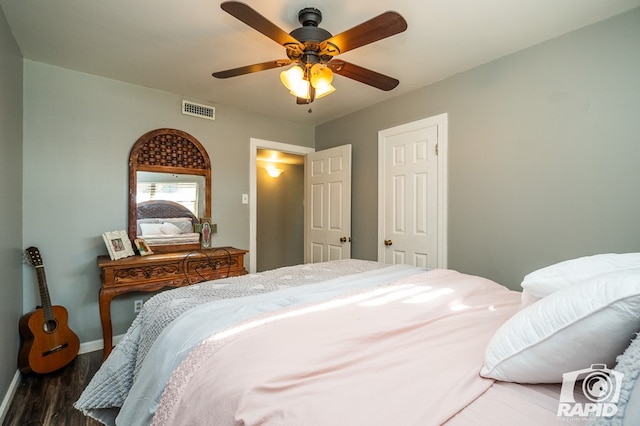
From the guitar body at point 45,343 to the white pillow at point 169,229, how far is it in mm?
983

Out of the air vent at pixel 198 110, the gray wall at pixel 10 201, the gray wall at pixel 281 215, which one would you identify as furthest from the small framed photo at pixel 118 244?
the gray wall at pixel 281 215

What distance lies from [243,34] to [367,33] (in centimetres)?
99

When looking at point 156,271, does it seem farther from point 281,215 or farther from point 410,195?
point 281,215

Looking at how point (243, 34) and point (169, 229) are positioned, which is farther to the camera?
point (169, 229)

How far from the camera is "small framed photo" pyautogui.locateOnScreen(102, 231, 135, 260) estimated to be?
8.16ft

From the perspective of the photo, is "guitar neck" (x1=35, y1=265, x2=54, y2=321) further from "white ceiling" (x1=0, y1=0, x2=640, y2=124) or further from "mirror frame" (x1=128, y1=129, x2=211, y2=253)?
"white ceiling" (x1=0, y1=0, x2=640, y2=124)

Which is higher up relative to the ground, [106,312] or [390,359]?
[390,359]

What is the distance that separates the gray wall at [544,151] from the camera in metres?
1.86

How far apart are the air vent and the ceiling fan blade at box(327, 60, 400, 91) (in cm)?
190

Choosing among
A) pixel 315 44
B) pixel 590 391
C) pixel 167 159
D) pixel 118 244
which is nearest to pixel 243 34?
pixel 315 44

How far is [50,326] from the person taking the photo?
2.29 m

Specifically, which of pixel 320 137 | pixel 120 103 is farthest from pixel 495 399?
pixel 320 137

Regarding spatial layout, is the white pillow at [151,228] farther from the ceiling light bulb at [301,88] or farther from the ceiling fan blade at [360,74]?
the ceiling fan blade at [360,74]

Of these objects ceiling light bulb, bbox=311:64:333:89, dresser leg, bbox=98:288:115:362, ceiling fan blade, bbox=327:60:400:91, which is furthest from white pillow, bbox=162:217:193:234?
ceiling fan blade, bbox=327:60:400:91
